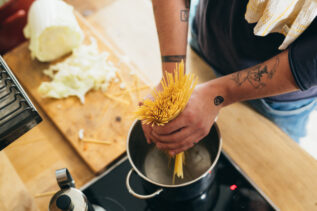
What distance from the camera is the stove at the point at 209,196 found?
0.70 metres

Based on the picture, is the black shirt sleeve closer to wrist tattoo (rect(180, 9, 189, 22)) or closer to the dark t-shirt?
the dark t-shirt

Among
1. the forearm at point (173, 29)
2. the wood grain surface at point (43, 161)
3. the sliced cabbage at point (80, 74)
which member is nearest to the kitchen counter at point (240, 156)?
the wood grain surface at point (43, 161)

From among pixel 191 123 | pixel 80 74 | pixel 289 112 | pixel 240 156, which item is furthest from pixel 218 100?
pixel 80 74

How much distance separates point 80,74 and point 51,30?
0.66ft

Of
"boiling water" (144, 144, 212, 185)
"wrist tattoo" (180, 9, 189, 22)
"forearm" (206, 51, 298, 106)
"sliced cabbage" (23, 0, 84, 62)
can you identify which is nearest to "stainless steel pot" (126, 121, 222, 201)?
"boiling water" (144, 144, 212, 185)

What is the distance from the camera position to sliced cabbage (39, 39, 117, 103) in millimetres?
980

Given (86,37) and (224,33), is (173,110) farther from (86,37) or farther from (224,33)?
(86,37)

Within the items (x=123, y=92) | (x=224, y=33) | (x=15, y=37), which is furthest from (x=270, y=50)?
(x=15, y=37)

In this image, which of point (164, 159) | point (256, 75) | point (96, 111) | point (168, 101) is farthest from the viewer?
point (96, 111)

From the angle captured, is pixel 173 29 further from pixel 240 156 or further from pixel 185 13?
pixel 240 156

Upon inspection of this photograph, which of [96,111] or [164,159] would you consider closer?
[164,159]

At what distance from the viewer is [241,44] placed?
765 mm

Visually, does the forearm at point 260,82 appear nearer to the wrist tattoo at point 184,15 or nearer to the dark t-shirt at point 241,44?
the dark t-shirt at point 241,44

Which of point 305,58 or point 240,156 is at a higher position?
point 305,58
